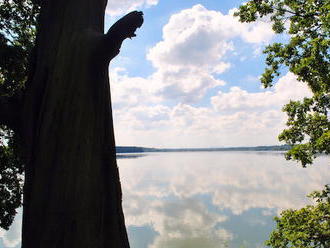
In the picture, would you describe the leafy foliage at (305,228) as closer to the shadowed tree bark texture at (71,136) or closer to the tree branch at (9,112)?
the shadowed tree bark texture at (71,136)

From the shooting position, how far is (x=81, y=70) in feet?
10.2

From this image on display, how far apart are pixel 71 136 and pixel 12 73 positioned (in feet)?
22.1

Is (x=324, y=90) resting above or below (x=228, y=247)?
above

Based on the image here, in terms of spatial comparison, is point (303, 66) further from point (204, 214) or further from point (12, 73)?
point (204, 214)

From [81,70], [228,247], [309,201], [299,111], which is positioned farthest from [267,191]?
[81,70]

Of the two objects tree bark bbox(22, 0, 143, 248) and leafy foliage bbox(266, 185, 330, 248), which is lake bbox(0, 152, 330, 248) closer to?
leafy foliage bbox(266, 185, 330, 248)

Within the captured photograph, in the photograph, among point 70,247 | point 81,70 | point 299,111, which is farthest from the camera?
point 299,111

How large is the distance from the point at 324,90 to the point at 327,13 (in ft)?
8.06

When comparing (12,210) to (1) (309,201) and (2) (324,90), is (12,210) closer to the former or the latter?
(2) (324,90)

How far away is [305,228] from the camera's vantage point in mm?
8508

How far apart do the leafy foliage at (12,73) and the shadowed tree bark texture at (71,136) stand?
4.70 m

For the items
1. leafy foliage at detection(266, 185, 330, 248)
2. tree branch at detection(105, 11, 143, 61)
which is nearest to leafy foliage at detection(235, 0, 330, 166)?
leafy foliage at detection(266, 185, 330, 248)

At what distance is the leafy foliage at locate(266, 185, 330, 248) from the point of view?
831 centimetres

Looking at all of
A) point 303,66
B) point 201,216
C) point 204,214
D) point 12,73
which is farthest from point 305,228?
point 204,214
